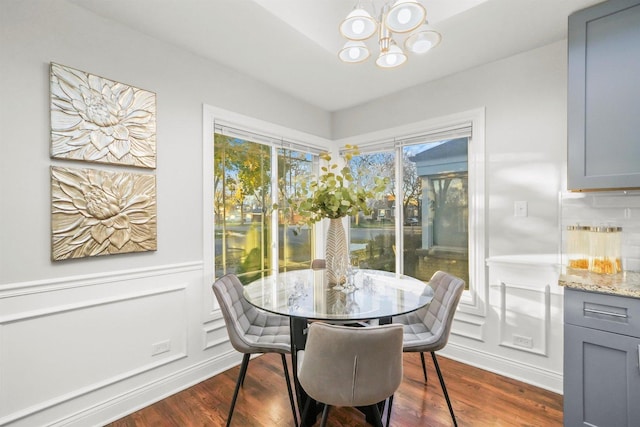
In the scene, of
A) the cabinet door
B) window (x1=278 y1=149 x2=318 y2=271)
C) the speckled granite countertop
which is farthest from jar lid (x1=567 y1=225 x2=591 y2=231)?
window (x1=278 y1=149 x2=318 y2=271)

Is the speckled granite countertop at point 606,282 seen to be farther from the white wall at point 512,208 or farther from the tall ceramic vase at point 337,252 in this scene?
the tall ceramic vase at point 337,252

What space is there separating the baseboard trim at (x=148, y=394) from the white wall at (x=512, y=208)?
6.75 feet

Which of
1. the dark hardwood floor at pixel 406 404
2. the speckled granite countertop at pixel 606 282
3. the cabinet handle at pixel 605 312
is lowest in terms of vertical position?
the dark hardwood floor at pixel 406 404

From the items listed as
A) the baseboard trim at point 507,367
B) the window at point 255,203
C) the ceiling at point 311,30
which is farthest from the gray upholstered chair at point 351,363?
the ceiling at point 311,30

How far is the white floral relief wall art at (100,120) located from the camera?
1710 mm

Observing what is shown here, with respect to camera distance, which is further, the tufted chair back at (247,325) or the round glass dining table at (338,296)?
the tufted chair back at (247,325)

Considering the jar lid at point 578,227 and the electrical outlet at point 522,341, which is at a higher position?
the jar lid at point 578,227

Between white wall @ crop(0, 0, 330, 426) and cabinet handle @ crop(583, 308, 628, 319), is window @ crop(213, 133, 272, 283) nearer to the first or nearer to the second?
white wall @ crop(0, 0, 330, 426)

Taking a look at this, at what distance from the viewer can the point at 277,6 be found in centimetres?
187

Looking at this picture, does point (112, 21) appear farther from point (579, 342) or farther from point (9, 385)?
point (579, 342)

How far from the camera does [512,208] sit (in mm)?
2395

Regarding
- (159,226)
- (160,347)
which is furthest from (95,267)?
(160,347)

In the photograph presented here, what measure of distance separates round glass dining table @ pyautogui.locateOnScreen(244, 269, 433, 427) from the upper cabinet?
1229mm

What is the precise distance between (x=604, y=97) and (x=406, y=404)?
2.26 m
